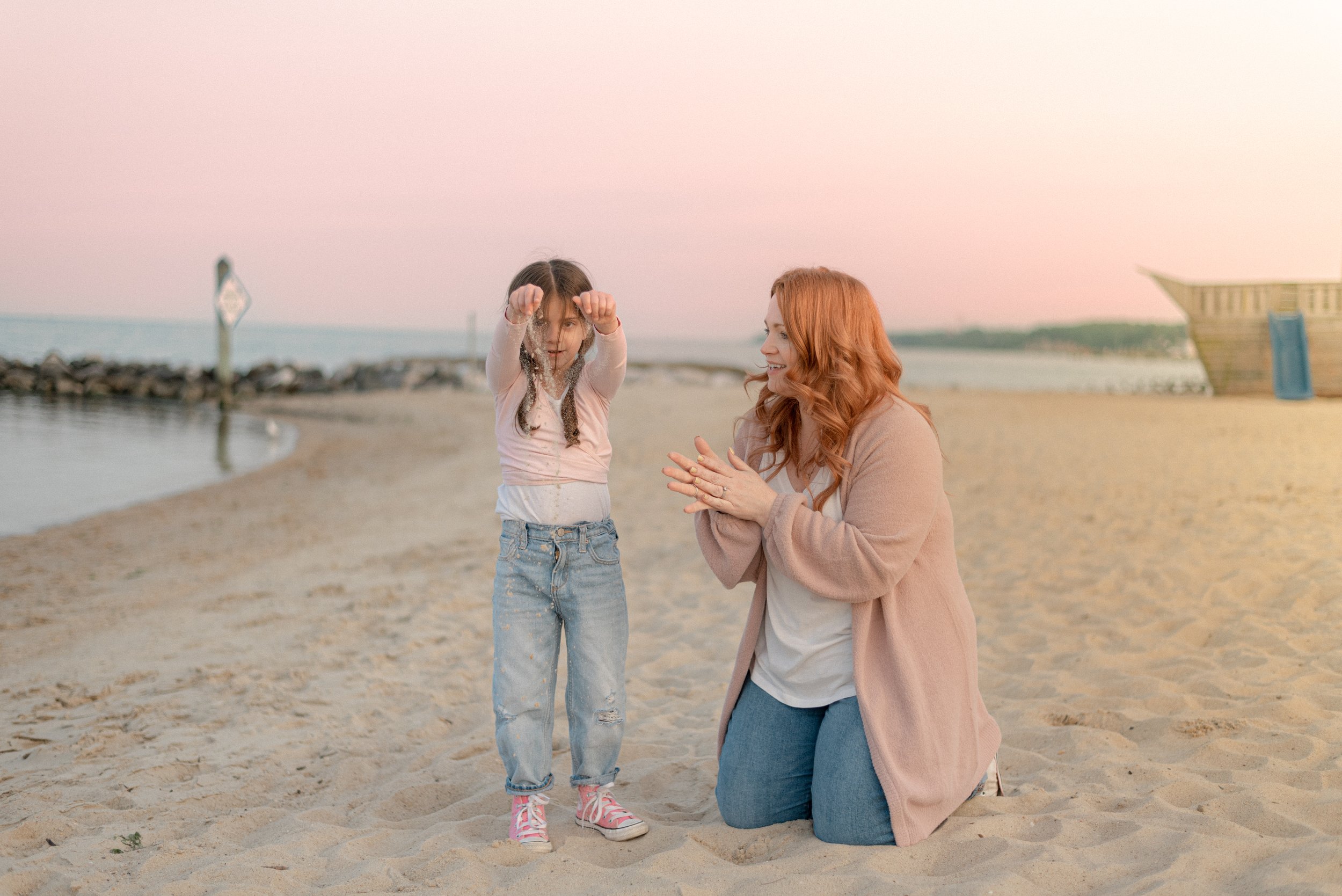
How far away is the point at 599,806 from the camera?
2729 mm

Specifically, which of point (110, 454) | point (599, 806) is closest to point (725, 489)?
point (599, 806)

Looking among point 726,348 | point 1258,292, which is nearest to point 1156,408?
point 1258,292

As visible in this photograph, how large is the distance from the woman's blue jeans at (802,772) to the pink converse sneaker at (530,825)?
1.68 ft

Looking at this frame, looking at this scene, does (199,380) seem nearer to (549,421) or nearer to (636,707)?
(636,707)

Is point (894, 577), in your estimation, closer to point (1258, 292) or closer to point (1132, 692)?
point (1132, 692)

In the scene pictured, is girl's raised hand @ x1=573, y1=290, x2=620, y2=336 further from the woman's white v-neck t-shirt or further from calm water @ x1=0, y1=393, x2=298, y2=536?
calm water @ x1=0, y1=393, x2=298, y2=536

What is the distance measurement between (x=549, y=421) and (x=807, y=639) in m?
0.97

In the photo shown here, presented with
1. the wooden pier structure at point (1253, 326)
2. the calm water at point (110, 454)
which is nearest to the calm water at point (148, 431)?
the calm water at point (110, 454)

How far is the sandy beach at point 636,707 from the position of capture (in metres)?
2.41

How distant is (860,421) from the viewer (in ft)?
8.70

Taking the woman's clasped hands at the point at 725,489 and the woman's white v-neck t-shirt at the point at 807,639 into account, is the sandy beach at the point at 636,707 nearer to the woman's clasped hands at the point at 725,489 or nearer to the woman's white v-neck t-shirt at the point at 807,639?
the woman's white v-neck t-shirt at the point at 807,639

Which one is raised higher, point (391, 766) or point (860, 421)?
point (860, 421)

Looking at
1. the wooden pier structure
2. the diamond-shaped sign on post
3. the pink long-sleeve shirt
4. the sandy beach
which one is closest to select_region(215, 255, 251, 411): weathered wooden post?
the diamond-shaped sign on post

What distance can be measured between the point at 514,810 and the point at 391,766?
2.91ft
